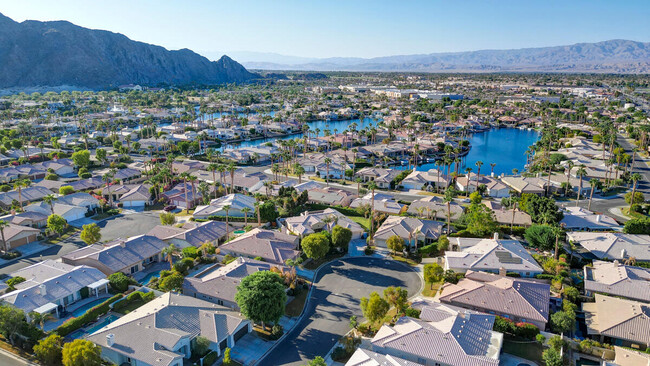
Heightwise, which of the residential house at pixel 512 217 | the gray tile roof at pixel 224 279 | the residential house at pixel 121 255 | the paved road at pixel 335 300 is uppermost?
the residential house at pixel 121 255

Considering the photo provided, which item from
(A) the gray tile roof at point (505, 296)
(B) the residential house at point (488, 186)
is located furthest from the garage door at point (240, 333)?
(B) the residential house at point (488, 186)

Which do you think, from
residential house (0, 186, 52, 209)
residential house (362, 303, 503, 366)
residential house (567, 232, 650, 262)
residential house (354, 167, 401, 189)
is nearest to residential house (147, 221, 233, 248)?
residential house (0, 186, 52, 209)

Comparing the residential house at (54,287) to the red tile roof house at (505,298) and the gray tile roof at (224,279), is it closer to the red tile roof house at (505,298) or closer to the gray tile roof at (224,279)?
the gray tile roof at (224,279)

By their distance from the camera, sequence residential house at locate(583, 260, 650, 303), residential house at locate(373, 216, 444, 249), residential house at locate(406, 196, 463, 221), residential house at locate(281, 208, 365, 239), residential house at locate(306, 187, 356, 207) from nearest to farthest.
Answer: residential house at locate(583, 260, 650, 303)
residential house at locate(373, 216, 444, 249)
residential house at locate(281, 208, 365, 239)
residential house at locate(406, 196, 463, 221)
residential house at locate(306, 187, 356, 207)

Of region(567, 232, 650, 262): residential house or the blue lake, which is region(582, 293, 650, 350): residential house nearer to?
region(567, 232, 650, 262): residential house

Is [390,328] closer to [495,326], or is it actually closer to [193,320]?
[495,326]

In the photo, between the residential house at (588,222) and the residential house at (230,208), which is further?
the residential house at (230,208)

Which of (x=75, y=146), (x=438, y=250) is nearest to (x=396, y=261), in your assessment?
(x=438, y=250)
